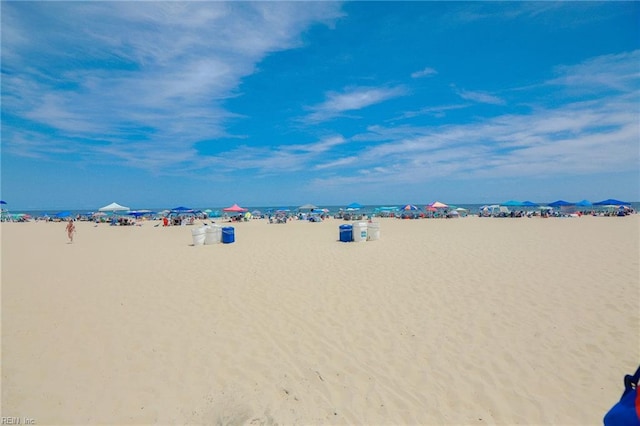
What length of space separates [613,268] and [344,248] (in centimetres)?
840

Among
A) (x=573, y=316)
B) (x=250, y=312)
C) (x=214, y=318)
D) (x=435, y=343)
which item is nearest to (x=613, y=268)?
(x=573, y=316)

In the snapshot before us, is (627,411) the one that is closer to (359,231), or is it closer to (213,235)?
(359,231)

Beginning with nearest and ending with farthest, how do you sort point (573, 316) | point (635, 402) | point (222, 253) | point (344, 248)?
point (635, 402)
point (573, 316)
point (222, 253)
point (344, 248)

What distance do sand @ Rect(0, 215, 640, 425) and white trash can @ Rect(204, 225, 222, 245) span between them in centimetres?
602

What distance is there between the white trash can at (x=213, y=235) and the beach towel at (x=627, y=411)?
15180 millimetres

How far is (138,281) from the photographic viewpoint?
849 centimetres

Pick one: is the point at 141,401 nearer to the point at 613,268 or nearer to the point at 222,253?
the point at 222,253

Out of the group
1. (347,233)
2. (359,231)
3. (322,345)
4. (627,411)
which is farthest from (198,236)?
(627,411)

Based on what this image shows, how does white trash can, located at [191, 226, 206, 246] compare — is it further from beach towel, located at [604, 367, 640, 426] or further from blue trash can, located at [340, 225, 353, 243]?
beach towel, located at [604, 367, 640, 426]

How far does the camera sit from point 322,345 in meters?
4.86

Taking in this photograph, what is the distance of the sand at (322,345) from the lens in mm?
3529

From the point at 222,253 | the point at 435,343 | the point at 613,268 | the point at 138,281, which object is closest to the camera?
the point at 435,343

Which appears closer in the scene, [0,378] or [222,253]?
[0,378]

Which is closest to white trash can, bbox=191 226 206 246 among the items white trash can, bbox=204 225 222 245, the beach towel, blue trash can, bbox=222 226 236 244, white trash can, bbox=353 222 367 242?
white trash can, bbox=204 225 222 245
